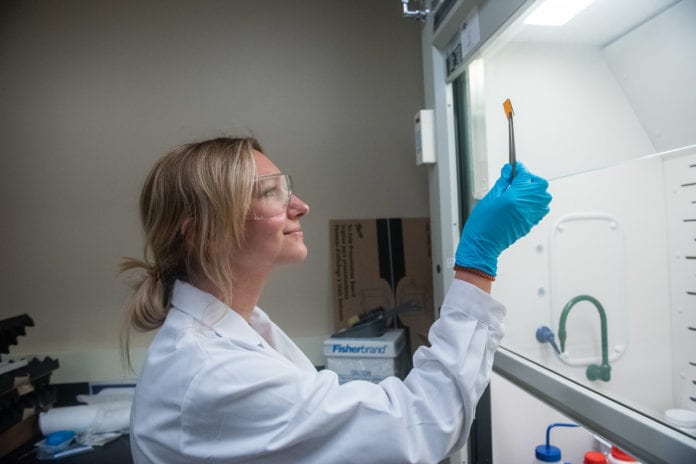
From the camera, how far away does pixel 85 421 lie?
4.70 ft

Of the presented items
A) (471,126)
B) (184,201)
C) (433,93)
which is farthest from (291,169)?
(184,201)

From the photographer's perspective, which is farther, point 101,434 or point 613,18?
point 101,434

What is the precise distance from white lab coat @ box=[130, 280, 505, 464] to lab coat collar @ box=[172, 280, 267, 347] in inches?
1.1

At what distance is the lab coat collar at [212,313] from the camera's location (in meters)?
0.77

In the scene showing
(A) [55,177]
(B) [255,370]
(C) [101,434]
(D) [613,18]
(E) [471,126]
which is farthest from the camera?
(A) [55,177]

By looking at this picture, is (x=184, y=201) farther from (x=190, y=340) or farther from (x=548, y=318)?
(x=548, y=318)

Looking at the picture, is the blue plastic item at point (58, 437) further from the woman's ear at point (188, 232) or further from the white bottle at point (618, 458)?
the white bottle at point (618, 458)

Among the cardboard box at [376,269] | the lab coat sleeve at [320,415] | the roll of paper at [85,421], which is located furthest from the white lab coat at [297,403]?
the cardboard box at [376,269]

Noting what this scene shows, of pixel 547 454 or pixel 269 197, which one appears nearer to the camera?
pixel 269 197

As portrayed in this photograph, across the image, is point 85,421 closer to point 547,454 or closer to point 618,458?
point 547,454

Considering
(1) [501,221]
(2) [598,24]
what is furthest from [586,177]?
(1) [501,221]

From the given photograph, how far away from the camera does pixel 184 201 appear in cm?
80

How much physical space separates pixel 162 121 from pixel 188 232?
3.95 feet

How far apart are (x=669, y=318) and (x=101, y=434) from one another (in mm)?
1743
